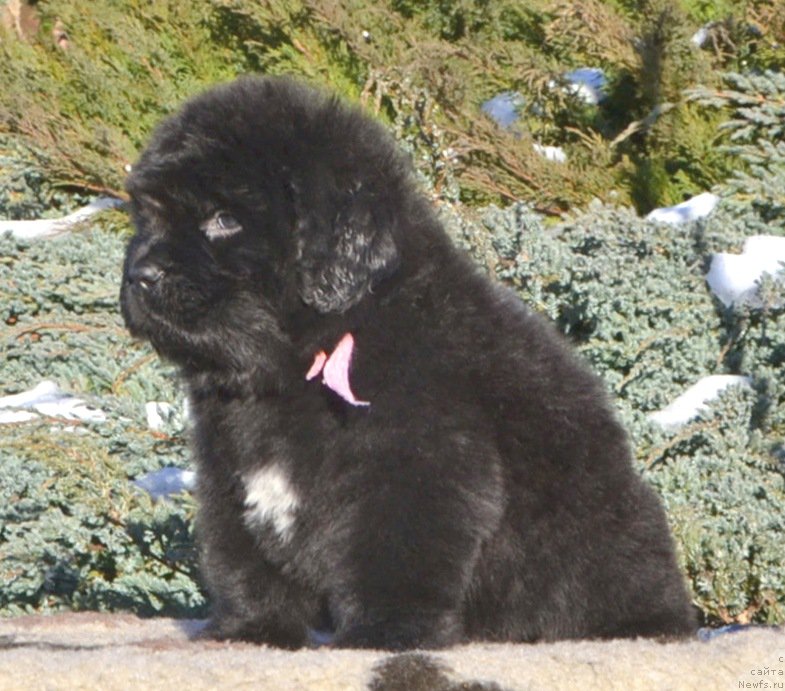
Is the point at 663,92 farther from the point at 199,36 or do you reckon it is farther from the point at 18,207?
the point at 18,207

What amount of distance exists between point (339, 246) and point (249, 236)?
199 millimetres

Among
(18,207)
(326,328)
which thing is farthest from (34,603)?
(18,207)

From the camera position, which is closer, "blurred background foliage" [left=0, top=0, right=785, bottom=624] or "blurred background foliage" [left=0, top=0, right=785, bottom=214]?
"blurred background foliage" [left=0, top=0, right=785, bottom=624]

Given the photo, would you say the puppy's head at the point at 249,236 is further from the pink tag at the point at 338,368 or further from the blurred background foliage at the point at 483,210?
the blurred background foliage at the point at 483,210

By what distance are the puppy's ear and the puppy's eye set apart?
133 mm

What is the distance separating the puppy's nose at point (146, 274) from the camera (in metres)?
3.05

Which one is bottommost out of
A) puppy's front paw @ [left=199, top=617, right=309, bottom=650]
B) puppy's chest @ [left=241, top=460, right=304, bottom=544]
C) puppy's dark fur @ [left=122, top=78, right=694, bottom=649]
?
puppy's front paw @ [left=199, top=617, right=309, bottom=650]

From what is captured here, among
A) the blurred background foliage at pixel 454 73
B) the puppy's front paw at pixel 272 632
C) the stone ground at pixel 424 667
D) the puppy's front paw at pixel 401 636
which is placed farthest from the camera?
the blurred background foliage at pixel 454 73

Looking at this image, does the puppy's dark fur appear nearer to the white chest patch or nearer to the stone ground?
the white chest patch

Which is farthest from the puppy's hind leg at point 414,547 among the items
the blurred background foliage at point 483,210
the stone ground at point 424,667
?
the blurred background foliage at point 483,210

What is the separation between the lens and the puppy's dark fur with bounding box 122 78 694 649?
9.69 feet

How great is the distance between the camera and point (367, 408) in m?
2.99

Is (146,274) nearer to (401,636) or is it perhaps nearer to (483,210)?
(401,636)

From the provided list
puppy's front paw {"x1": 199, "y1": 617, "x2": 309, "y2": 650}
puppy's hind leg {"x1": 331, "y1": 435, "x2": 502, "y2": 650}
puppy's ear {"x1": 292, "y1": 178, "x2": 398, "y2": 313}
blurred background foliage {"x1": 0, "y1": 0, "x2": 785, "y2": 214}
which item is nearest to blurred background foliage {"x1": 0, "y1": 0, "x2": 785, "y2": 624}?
blurred background foliage {"x1": 0, "y1": 0, "x2": 785, "y2": 214}
